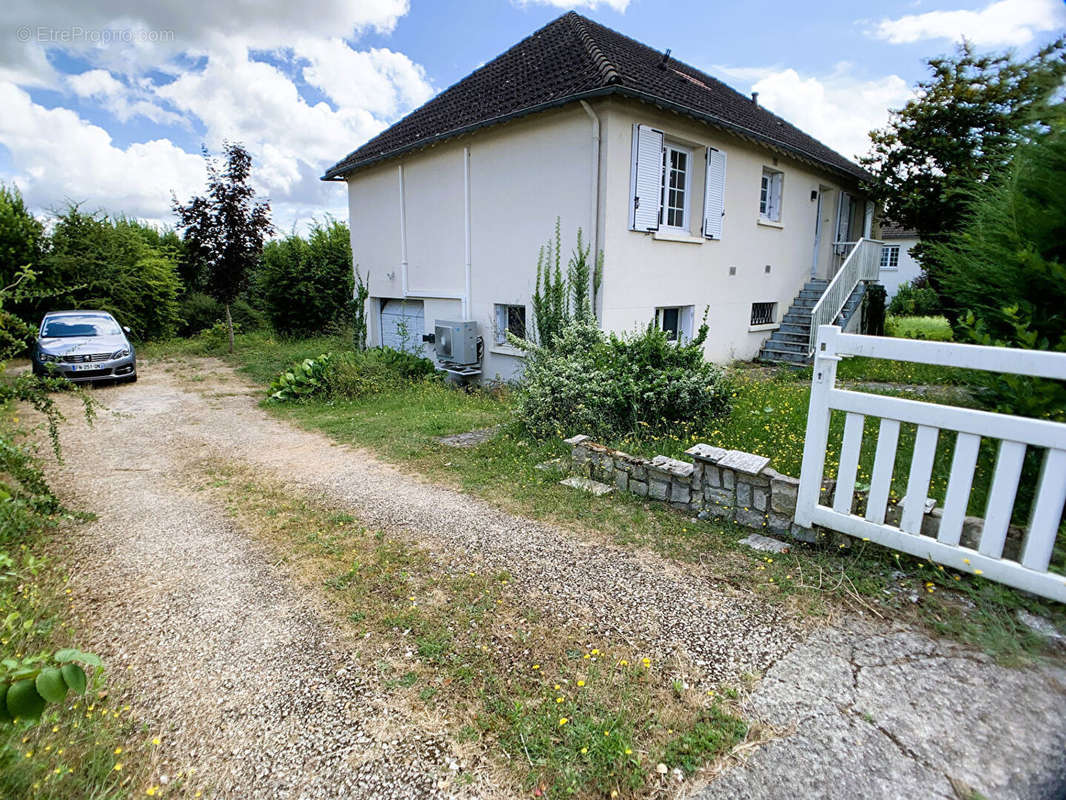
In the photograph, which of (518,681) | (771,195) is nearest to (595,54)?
(771,195)

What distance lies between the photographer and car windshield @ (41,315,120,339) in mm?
11633

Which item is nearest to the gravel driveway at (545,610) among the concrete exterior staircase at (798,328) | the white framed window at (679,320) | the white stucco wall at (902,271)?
the white framed window at (679,320)

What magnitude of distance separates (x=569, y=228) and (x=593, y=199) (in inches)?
25.9

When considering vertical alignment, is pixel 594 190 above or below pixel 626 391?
above

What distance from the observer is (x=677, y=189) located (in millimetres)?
10586

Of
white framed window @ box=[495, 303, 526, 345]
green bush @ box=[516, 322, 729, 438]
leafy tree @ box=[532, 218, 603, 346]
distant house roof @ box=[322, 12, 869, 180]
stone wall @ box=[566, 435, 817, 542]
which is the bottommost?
stone wall @ box=[566, 435, 817, 542]

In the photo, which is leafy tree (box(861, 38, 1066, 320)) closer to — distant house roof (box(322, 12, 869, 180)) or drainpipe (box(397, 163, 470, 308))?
distant house roof (box(322, 12, 869, 180))

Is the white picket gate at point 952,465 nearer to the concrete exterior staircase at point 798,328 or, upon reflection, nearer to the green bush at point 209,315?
the concrete exterior staircase at point 798,328

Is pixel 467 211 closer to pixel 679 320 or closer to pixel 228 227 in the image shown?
pixel 679 320

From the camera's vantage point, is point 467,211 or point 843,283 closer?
point 467,211

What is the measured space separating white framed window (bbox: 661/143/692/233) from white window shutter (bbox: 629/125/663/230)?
523 millimetres

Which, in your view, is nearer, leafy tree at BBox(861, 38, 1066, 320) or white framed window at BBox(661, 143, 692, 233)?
white framed window at BBox(661, 143, 692, 233)

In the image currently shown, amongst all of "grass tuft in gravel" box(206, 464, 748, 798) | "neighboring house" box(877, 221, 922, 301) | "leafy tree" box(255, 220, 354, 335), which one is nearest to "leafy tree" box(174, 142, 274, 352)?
"leafy tree" box(255, 220, 354, 335)

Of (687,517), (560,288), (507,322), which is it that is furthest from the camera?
(507,322)
